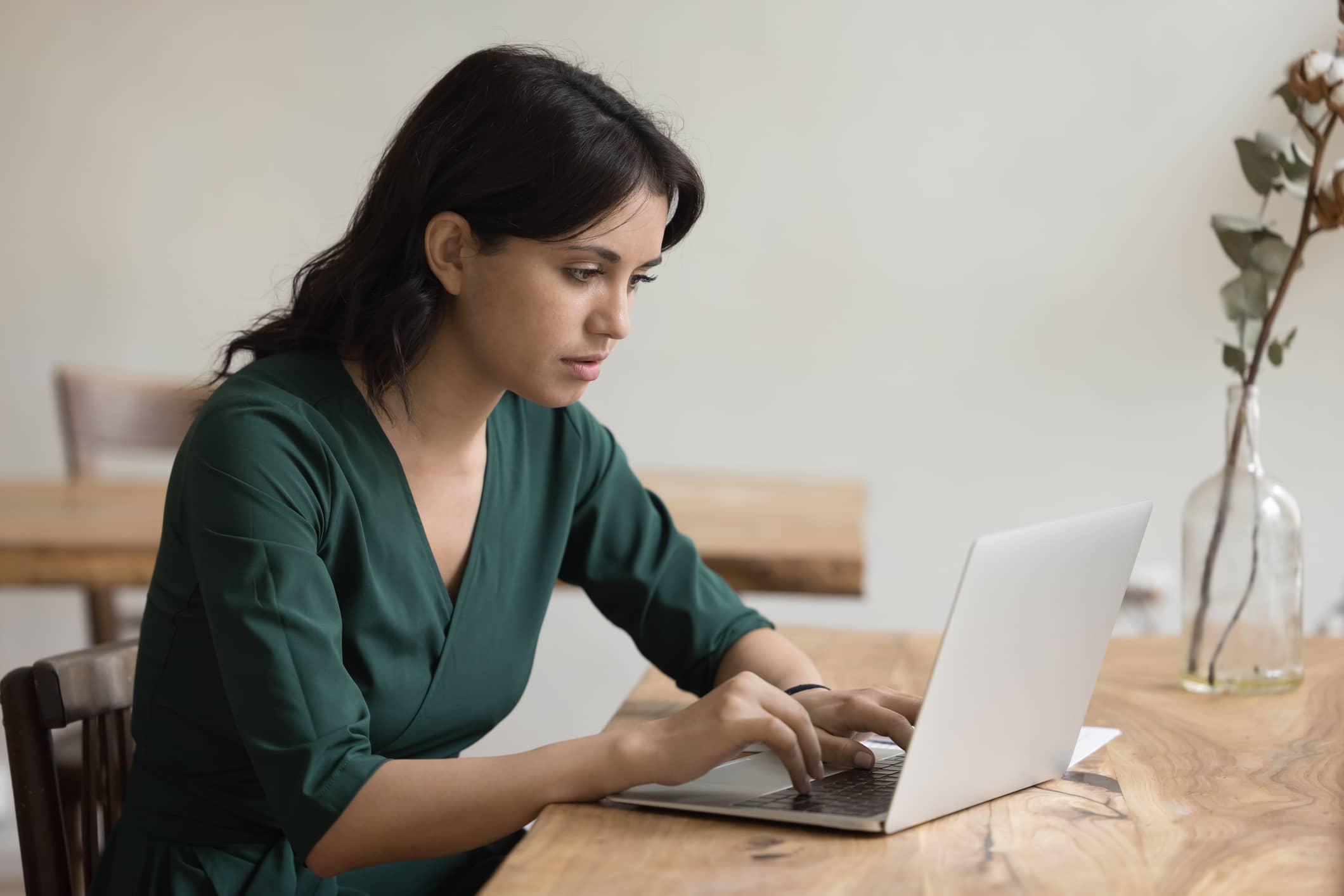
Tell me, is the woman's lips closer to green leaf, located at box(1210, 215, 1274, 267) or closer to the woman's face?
the woman's face

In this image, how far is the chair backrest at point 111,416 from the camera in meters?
2.27

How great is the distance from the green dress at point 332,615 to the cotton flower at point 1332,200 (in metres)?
0.65

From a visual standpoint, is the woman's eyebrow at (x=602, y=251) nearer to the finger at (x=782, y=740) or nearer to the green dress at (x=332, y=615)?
the green dress at (x=332, y=615)

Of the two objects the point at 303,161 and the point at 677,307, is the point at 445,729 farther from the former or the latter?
the point at 303,161

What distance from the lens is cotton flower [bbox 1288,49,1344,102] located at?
3.59ft

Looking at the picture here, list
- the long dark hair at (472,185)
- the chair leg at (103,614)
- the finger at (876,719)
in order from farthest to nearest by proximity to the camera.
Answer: the chair leg at (103,614) → the long dark hair at (472,185) → the finger at (876,719)

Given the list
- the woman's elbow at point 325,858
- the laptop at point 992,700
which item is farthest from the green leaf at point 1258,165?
the woman's elbow at point 325,858

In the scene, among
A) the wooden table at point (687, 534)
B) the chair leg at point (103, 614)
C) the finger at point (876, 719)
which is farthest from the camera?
the chair leg at point (103, 614)

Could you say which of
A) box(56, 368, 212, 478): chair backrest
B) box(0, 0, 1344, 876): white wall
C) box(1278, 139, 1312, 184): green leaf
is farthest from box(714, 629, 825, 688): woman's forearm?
box(0, 0, 1344, 876): white wall

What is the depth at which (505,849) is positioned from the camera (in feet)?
3.67

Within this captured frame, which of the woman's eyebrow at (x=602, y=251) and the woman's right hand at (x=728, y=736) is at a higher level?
the woman's eyebrow at (x=602, y=251)

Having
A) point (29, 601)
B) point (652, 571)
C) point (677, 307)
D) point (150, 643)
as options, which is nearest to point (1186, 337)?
point (677, 307)

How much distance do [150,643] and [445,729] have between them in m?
0.26

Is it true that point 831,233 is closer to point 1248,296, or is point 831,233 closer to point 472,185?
point 1248,296
